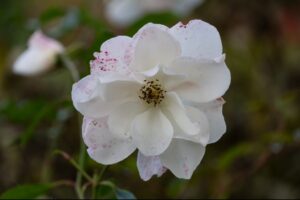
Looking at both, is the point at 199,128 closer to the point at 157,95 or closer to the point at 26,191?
the point at 157,95

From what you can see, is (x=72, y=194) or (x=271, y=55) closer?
(x=72, y=194)

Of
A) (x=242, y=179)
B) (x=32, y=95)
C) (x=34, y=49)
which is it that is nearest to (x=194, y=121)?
(x=34, y=49)

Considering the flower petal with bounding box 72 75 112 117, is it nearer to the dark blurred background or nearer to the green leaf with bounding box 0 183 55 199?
the green leaf with bounding box 0 183 55 199

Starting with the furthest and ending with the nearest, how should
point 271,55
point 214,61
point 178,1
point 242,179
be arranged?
point 271,55 → point 178,1 → point 242,179 → point 214,61

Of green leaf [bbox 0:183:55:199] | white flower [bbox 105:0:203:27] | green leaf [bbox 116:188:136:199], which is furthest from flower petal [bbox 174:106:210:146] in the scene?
white flower [bbox 105:0:203:27]

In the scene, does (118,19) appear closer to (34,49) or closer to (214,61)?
(34,49)

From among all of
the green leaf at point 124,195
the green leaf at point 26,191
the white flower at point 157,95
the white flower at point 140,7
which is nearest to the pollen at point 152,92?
the white flower at point 157,95

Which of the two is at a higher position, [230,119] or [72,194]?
[72,194]
